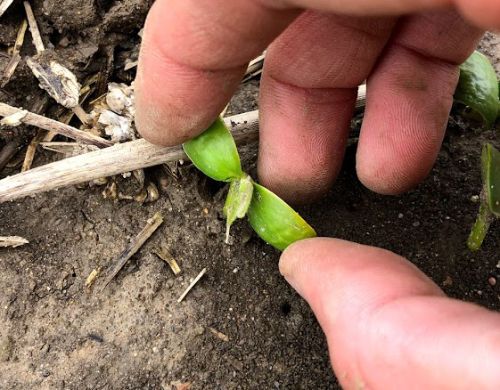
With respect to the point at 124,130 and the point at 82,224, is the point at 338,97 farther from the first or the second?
the point at 82,224

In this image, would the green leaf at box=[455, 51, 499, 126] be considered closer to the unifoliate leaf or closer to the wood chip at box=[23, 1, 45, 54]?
the unifoliate leaf

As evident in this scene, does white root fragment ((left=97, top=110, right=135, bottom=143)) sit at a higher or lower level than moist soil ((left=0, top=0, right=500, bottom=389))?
higher

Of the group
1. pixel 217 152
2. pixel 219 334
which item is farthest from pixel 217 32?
pixel 219 334

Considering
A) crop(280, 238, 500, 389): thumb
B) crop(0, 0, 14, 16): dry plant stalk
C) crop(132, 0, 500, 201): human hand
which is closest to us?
crop(280, 238, 500, 389): thumb

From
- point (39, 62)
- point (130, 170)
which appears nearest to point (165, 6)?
point (130, 170)

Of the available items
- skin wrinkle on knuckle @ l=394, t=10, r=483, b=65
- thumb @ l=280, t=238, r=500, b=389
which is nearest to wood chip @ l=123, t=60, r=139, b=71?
skin wrinkle on knuckle @ l=394, t=10, r=483, b=65

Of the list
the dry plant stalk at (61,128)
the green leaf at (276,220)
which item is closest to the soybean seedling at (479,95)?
the green leaf at (276,220)
